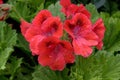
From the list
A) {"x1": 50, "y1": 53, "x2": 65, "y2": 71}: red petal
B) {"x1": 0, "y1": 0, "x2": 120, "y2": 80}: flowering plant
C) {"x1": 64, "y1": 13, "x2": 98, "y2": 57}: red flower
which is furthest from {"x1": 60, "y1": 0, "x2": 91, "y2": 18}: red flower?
{"x1": 50, "y1": 53, "x2": 65, "y2": 71}: red petal

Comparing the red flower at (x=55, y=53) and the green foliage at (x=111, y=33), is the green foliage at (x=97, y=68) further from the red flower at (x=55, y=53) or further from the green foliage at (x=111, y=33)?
the green foliage at (x=111, y=33)

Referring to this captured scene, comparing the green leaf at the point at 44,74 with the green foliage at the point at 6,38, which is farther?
the green foliage at the point at 6,38

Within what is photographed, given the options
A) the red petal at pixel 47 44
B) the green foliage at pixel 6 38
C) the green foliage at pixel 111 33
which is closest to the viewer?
the red petal at pixel 47 44

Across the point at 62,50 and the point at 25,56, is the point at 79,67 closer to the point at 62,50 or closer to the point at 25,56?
the point at 62,50

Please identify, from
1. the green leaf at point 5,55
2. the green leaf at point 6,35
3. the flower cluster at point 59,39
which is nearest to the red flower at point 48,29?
the flower cluster at point 59,39

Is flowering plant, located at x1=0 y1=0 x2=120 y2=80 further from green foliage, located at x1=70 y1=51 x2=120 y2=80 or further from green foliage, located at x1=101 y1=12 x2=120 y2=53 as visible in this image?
green foliage, located at x1=101 y1=12 x2=120 y2=53

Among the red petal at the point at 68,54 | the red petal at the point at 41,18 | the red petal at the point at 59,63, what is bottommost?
the red petal at the point at 59,63

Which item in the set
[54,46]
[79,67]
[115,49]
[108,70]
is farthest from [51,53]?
[115,49]

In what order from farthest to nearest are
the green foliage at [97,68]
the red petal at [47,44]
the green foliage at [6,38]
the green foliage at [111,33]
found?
1. the green foliage at [111,33]
2. the green foliage at [6,38]
3. the green foliage at [97,68]
4. the red petal at [47,44]
